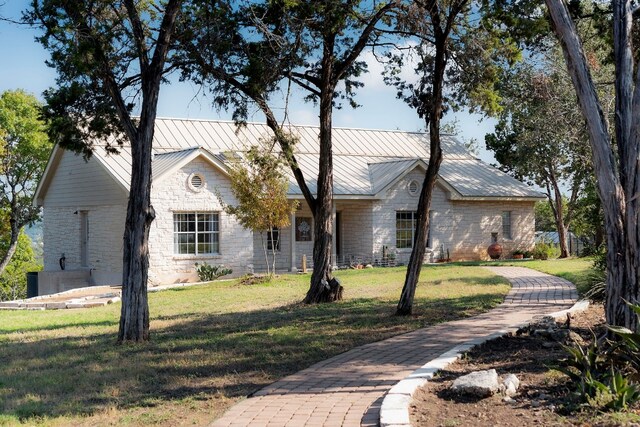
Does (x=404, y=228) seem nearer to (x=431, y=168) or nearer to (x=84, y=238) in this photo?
(x=84, y=238)

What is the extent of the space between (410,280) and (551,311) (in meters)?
2.58

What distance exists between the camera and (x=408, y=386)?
709 centimetres

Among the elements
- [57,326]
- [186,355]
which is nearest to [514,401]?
[186,355]

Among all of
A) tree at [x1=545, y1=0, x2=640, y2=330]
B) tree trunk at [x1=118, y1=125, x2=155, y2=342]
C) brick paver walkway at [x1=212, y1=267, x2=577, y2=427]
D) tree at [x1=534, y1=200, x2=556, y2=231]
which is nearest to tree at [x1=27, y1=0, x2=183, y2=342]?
tree trunk at [x1=118, y1=125, x2=155, y2=342]

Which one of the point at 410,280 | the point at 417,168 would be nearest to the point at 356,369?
the point at 410,280

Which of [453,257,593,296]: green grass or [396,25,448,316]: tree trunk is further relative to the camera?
[453,257,593,296]: green grass

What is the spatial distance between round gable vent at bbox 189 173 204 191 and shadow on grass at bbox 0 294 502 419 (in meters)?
11.1

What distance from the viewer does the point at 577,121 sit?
78.5 feet

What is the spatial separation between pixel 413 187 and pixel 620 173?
908 inches

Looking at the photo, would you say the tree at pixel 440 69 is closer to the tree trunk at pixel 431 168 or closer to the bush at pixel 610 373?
the tree trunk at pixel 431 168

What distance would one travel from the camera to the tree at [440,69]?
512 inches

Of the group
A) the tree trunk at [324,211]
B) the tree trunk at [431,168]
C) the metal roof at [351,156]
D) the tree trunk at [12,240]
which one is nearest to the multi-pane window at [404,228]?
the metal roof at [351,156]

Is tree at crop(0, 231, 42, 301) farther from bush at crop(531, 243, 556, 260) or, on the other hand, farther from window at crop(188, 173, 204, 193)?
bush at crop(531, 243, 556, 260)

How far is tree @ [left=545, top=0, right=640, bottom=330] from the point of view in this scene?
7516 millimetres
